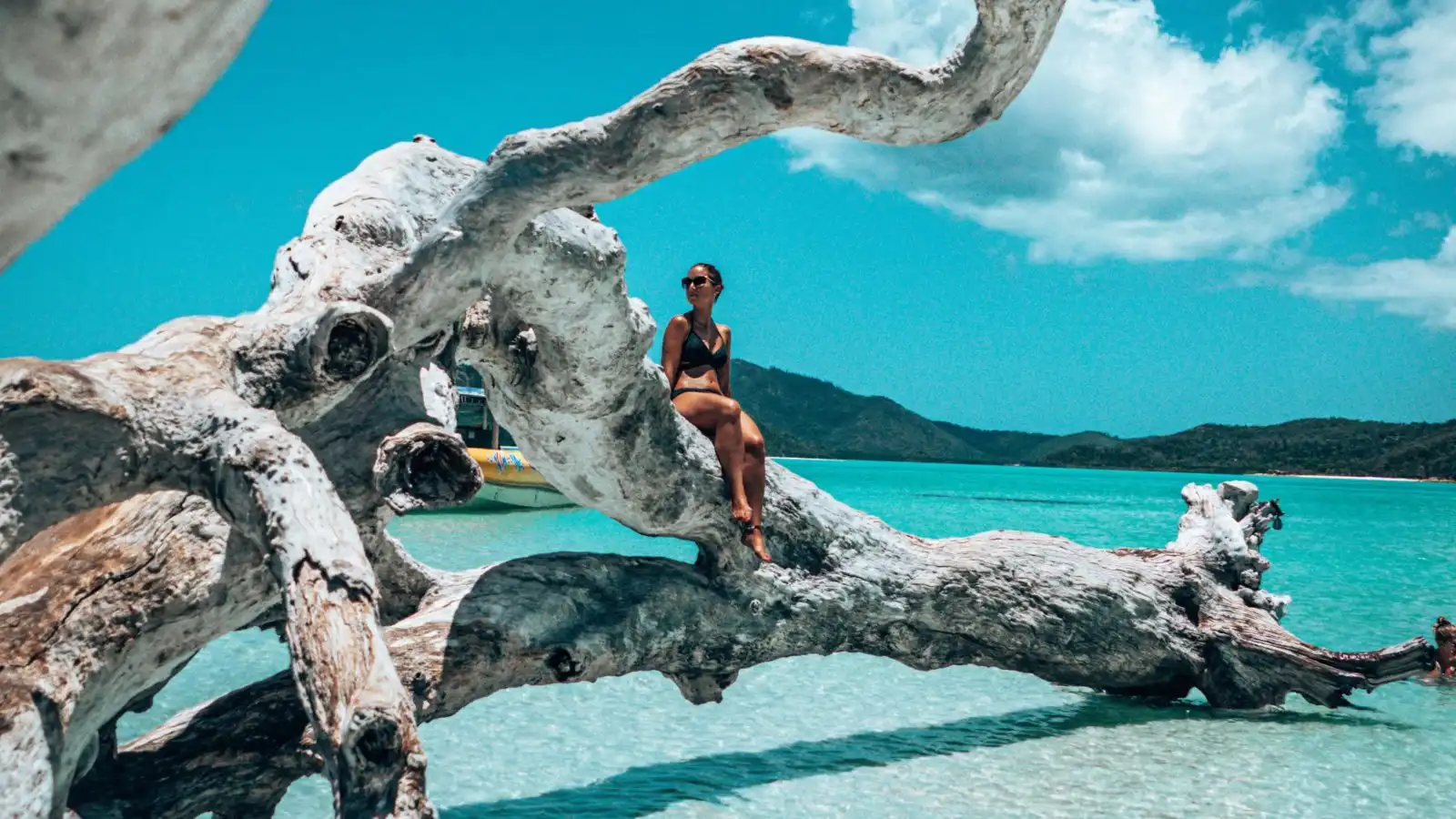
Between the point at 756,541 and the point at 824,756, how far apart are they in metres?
1.73

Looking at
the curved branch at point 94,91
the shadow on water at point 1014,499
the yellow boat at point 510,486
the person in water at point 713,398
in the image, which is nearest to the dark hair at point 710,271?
the person in water at point 713,398

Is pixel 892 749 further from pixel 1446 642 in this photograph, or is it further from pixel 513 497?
pixel 513 497

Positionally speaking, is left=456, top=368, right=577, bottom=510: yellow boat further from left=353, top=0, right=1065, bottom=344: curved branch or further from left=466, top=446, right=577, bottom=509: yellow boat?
left=353, top=0, right=1065, bottom=344: curved branch

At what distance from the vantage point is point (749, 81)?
14.4ft

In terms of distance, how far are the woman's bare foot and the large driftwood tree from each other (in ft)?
0.45

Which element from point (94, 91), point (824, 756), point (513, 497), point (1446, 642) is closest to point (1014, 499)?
point (513, 497)

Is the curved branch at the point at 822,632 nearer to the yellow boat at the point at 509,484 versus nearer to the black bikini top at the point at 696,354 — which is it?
the black bikini top at the point at 696,354

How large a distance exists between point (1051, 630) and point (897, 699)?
1.67 metres

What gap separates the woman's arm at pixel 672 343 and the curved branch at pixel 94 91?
5.49 meters

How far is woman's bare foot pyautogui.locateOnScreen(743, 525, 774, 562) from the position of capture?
19.7 feet

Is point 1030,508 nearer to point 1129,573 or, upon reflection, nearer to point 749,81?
point 1129,573

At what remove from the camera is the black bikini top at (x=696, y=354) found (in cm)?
621

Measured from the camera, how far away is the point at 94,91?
22.6 inches

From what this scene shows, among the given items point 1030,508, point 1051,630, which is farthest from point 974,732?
point 1030,508
